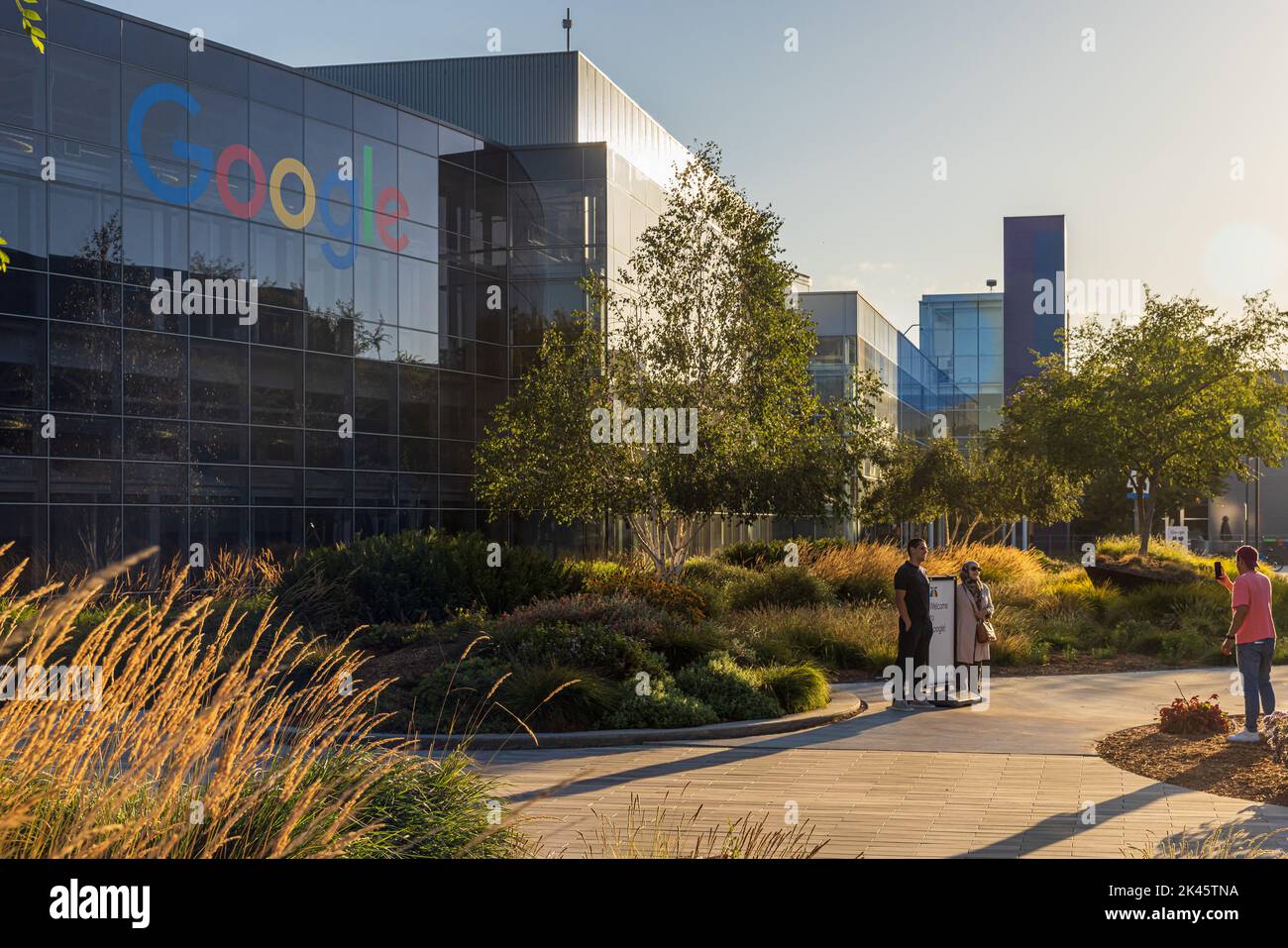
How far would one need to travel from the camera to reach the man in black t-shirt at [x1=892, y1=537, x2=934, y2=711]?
1459 cm

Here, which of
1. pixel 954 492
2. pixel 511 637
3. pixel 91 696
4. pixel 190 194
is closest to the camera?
pixel 91 696

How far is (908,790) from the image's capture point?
30.9 feet

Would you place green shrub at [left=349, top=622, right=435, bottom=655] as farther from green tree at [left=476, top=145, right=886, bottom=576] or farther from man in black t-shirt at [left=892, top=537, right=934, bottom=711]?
green tree at [left=476, top=145, right=886, bottom=576]

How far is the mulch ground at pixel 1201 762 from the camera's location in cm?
947

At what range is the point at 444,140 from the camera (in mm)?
35438

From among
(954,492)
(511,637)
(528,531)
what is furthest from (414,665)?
(954,492)

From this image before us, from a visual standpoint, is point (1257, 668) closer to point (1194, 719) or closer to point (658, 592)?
point (1194, 719)

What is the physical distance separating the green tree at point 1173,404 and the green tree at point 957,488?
15.1ft

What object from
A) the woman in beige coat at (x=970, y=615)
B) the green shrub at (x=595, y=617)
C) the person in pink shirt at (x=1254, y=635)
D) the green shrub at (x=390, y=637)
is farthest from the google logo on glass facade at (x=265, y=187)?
the person in pink shirt at (x=1254, y=635)

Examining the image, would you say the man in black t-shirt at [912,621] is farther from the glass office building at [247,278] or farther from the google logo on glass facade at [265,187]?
the google logo on glass facade at [265,187]

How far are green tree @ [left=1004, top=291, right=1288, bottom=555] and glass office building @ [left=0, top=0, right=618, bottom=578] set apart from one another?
13.7 metres

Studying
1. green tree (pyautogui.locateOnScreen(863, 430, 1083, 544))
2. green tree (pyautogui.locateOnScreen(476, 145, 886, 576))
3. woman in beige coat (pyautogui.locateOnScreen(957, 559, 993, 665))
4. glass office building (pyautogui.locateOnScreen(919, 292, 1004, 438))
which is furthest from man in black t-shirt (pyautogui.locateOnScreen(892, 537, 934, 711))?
glass office building (pyautogui.locateOnScreen(919, 292, 1004, 438))

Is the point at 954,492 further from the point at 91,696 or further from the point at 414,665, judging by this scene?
the point at 91,696
